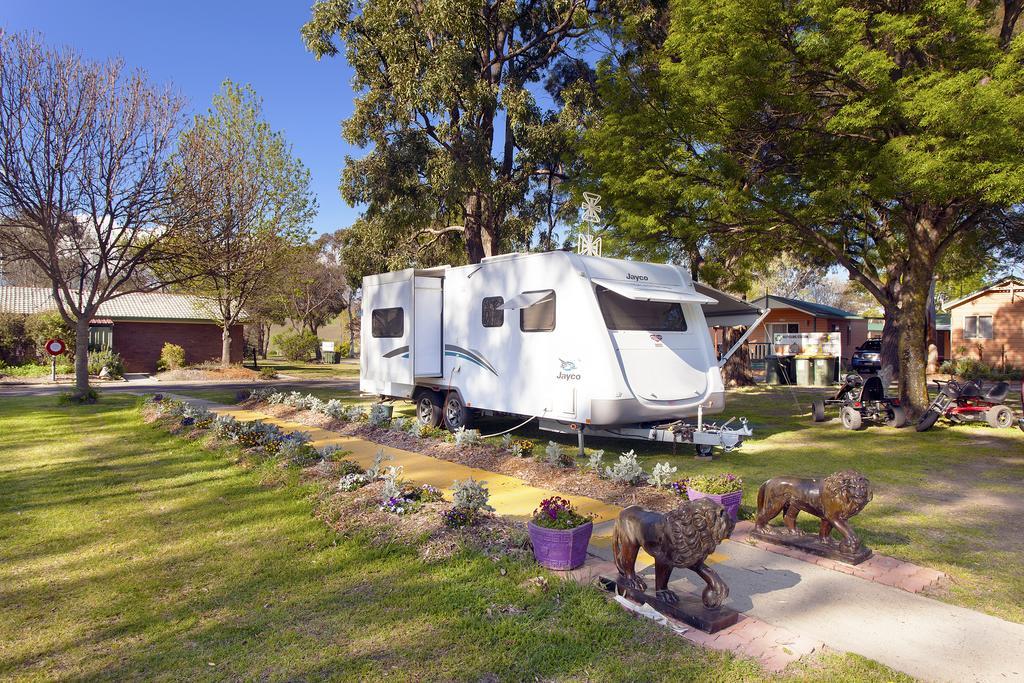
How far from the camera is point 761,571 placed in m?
4.75

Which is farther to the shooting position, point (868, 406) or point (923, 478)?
point (868, 406)

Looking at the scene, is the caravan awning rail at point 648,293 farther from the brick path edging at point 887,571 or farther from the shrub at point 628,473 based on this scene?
the brick path edging at point 887,571

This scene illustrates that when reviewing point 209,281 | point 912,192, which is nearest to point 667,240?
point 912,192

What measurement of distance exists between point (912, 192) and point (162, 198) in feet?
52.3

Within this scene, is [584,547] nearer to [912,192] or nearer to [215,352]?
[912,192]

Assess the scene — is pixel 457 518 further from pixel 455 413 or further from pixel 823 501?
pixel 455 413

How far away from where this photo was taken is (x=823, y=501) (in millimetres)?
4832

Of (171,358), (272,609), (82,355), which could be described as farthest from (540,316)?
(171,358)

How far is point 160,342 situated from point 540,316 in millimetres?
27259

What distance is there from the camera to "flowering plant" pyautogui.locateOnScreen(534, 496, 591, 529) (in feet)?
15.5

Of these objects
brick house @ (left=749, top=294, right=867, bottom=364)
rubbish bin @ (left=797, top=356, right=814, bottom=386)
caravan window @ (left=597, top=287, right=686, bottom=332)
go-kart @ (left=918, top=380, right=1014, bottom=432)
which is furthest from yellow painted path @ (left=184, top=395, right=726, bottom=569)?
brick house @ (left=749, top=294, right=867, bottom=364)

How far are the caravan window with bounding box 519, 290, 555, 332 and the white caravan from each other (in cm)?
2

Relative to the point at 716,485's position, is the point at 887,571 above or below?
below

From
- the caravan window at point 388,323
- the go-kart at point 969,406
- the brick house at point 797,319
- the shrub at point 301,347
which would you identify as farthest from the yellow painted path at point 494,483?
the shrub at point 301,347
